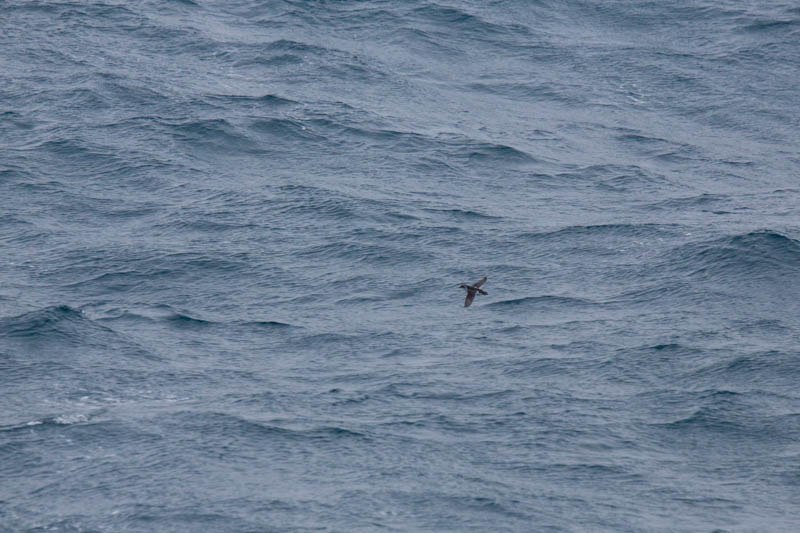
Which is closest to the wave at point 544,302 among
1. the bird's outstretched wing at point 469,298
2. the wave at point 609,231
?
the wave at point 609,231

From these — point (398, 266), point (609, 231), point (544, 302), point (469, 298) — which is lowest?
point (398, 266)

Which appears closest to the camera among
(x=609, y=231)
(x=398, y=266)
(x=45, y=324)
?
(x=45, y=324)

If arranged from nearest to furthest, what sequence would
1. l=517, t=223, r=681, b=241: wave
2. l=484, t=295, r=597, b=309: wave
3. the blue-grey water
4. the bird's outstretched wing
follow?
the blue-grey water → the bird's outstretched wing → l=484, t=295, r=597, b=309: wave → l=517, t=223, r=681, b=241: wave

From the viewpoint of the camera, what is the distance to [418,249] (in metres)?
43.7

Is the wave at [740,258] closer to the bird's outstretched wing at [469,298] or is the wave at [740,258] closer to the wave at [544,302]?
the wave at [544,302]

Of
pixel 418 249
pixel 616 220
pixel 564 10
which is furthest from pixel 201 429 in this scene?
pixel 564 10

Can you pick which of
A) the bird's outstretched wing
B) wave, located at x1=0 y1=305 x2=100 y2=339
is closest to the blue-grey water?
wave, located at x1=0 y1=305 x2=100 y2=339

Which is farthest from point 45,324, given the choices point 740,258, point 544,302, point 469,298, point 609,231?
point 740,258

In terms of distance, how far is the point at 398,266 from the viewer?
4288 centimetres

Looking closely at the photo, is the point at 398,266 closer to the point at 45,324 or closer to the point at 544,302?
the point at 544,302

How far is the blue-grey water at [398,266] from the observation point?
32.5 meters

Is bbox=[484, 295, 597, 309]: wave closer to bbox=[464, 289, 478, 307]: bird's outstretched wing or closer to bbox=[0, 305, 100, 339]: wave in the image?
bbox=[464, 289, 478, 307]: bird's outstretched wing

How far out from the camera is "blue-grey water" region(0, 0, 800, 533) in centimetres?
3247

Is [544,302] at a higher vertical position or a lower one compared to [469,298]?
lower
